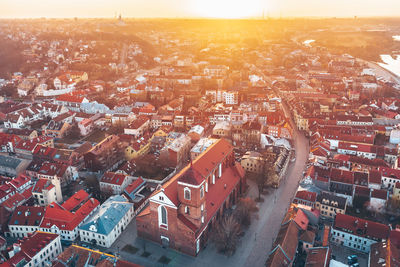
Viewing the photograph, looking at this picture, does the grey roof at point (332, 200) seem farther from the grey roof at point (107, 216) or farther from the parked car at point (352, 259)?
the grey roof at point (107, 216)

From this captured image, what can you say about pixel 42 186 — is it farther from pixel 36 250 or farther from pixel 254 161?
pixel 254 161

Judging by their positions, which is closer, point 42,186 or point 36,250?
point 36,250

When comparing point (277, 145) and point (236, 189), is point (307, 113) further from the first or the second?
point (236, 189)

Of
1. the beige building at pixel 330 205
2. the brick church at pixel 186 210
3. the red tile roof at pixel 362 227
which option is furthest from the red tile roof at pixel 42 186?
the red tile roof at pixel 362 227

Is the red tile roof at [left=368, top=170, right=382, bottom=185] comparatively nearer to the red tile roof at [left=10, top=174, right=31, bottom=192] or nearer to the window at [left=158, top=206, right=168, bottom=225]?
the window at [left=158, top=206, right=168, bottom=225]

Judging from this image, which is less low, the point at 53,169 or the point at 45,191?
the point at 53,169

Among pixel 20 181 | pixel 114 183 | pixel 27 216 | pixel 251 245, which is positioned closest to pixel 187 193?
pixel 251 245

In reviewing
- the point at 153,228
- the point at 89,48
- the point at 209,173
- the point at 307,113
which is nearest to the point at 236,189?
the point at 209,173
